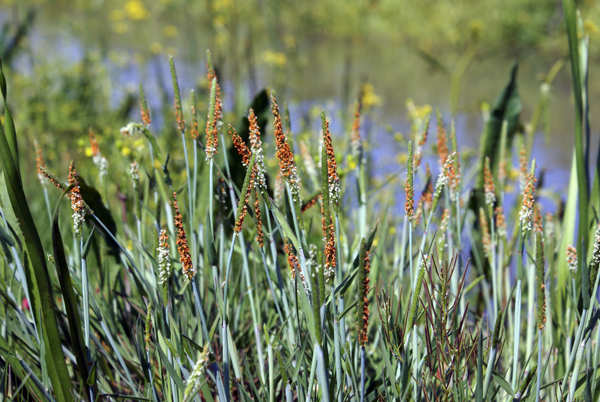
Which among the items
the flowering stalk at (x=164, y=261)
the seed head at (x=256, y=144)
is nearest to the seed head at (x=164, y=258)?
the flowering stalk at (x=164, y=261)

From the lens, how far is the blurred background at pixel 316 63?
8.24 ft

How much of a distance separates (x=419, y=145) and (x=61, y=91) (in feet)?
10.8

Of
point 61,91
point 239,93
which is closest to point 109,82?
point 61,91

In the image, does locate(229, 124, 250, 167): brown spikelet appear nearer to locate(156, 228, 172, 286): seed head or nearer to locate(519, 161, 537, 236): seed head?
locate(156, 228, 172, 286): seed head

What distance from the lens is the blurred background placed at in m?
2.51

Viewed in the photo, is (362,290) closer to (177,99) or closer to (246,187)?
(246,187)

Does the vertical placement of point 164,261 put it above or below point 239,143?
below

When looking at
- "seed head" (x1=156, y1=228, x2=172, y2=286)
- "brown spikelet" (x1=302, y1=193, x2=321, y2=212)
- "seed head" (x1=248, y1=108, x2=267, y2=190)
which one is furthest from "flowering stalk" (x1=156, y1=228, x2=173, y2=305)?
"brown spikelet" (x1=302, y1=193, x2=321, y2=212)

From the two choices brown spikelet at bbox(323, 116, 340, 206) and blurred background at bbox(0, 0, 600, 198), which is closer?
brown spikelet at bbox(323, 116, 340, 206)

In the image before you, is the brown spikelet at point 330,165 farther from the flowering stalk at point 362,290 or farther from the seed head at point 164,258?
the seed head at point 164,258

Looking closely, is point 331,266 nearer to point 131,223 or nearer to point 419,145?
point 419,145

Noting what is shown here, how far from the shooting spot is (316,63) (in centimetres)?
660

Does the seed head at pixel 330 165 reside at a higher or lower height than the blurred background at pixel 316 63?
lower

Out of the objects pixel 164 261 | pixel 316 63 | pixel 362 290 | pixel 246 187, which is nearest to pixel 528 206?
pixel 362 290
